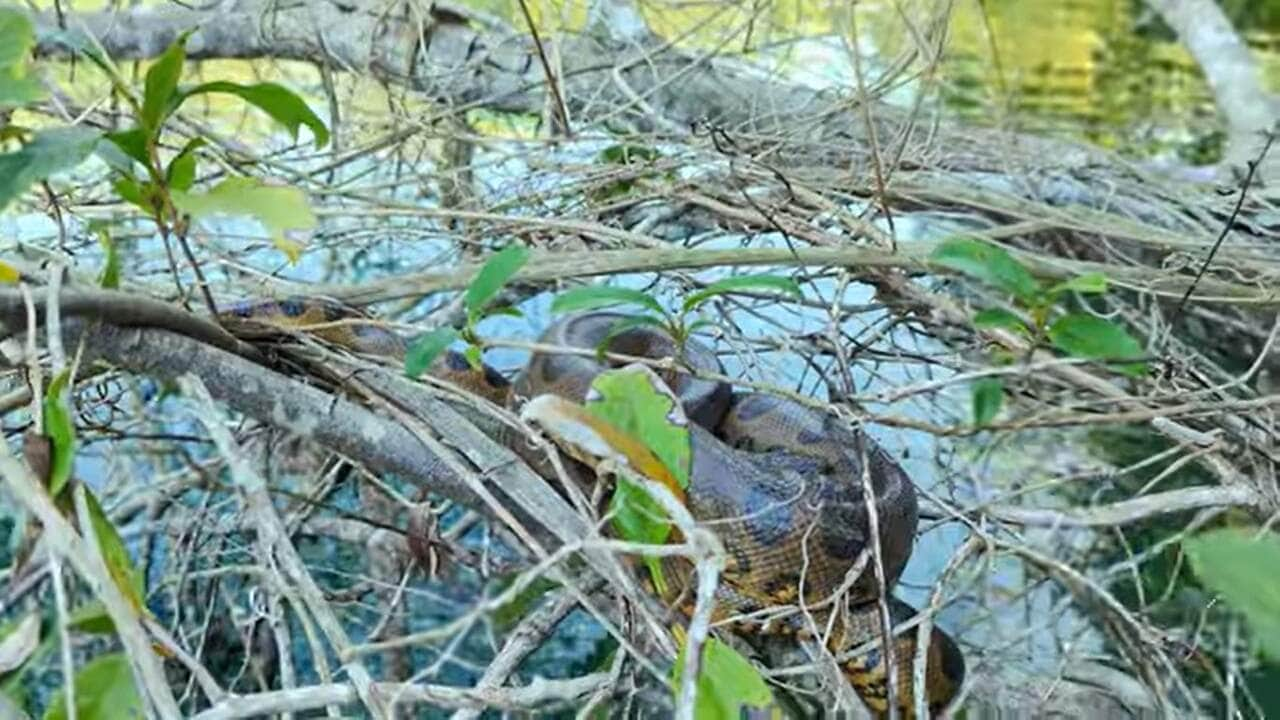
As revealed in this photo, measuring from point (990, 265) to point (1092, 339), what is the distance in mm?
145

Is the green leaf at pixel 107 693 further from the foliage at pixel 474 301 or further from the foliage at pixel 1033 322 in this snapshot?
the foliage at pixel 1033 322

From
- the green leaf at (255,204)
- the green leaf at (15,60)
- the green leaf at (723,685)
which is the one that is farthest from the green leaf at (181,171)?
the green leaf at (723,685)

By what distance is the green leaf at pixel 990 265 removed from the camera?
165 centimetres

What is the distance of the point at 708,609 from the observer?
1190mm

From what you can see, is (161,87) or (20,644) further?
(161,87)

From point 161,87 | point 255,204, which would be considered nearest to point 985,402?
point 255,204

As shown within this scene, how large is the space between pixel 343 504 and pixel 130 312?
2.38 metres

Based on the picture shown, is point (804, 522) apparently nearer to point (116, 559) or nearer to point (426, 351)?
point (426, 351)

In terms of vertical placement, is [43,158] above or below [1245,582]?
above

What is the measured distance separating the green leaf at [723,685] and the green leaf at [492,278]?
1.70 ft

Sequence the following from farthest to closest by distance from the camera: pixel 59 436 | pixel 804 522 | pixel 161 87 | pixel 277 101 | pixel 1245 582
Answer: pixel 804 522 < pixel 277 101 < pixel 161 87 < pixel 59 436 < pixel 1245 582

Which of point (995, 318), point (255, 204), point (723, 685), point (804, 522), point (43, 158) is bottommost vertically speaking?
point (804, 522)

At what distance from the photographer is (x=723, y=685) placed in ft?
4.35

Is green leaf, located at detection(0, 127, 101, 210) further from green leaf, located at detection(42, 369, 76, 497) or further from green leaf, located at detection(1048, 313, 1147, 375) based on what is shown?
green leaf, located at detection(1048, 313, 1147, 375)
